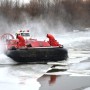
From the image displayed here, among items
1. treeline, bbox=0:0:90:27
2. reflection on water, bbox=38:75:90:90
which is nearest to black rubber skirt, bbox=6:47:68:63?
reflection on water, bbox=38:75:90:90

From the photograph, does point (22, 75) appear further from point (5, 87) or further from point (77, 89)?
point (77, 89)

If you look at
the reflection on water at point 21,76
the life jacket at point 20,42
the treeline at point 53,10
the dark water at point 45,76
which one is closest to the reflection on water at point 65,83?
the dark water at point 45,76

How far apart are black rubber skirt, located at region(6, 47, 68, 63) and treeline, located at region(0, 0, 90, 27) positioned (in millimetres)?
35818

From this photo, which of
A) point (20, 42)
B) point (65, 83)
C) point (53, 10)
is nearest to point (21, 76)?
point (65, 83)

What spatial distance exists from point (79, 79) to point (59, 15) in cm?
6355

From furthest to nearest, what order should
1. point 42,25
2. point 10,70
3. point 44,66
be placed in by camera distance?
point 42,25 → point 44,66 → point 10,70

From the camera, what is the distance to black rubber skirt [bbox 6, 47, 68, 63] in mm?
17094

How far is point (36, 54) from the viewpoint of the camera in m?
17.1

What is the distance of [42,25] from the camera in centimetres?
5900

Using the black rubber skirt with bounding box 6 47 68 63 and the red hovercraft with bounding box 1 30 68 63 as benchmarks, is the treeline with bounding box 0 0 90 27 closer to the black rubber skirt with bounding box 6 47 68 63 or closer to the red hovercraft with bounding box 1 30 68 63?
the red hovercraft with bounding box 1 30 68 63

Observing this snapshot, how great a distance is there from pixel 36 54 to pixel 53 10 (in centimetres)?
6063

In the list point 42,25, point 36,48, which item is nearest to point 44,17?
point 42,25

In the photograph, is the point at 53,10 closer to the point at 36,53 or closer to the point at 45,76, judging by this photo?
the point at 36,53

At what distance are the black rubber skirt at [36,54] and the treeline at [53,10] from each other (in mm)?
35818
